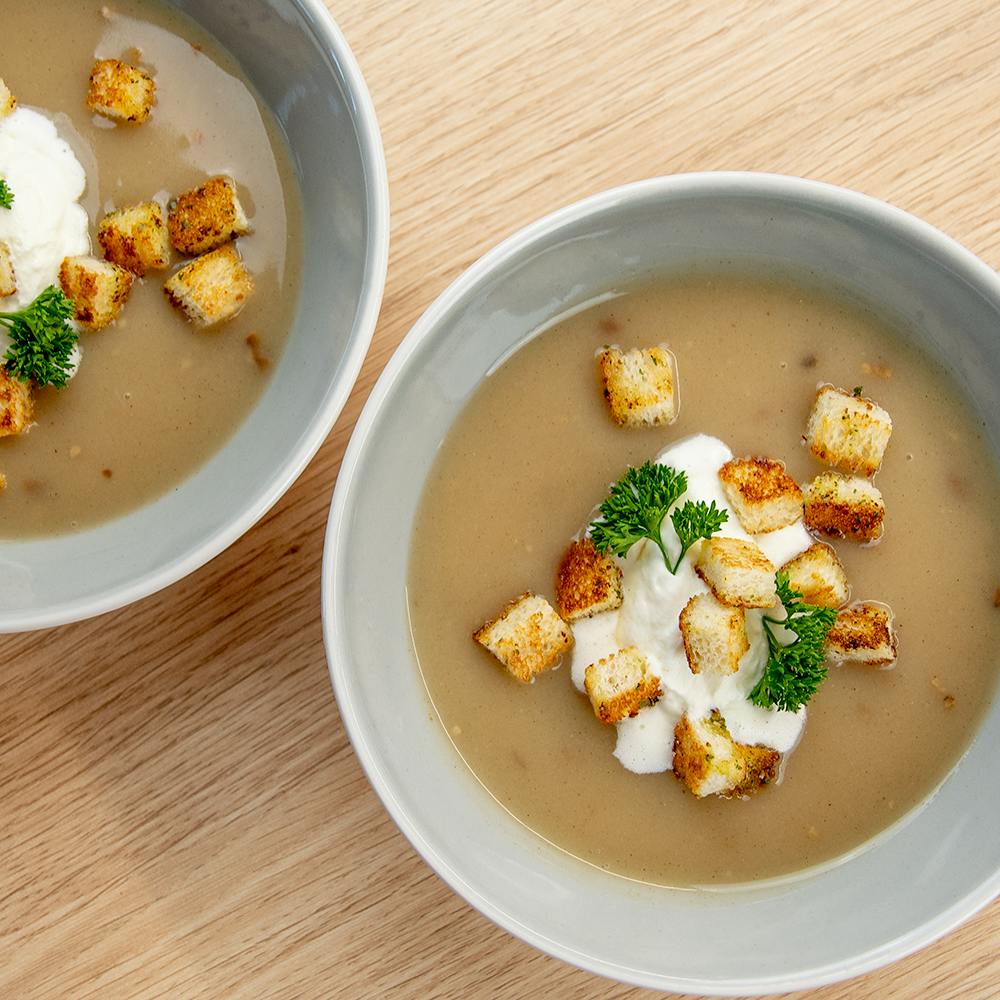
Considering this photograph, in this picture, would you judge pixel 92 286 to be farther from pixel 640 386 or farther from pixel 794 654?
pixel 794 654

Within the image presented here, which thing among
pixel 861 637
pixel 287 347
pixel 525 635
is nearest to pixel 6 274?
pixel 287 347

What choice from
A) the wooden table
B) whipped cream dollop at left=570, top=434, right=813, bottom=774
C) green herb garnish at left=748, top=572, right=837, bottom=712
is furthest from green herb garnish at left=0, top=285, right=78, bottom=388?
green herb garnish at left=748, top=572, right=837, bottom=712

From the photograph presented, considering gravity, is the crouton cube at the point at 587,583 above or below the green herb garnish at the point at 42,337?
→ below

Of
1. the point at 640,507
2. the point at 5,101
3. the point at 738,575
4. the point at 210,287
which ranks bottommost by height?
the point at 738,575

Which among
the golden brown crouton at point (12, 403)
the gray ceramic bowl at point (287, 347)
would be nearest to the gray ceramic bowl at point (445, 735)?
the gray ceramic bowl at point (287, 347)

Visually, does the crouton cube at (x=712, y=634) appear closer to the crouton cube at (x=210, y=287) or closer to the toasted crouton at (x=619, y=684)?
the toasted crouton at (x=619, y=684)
